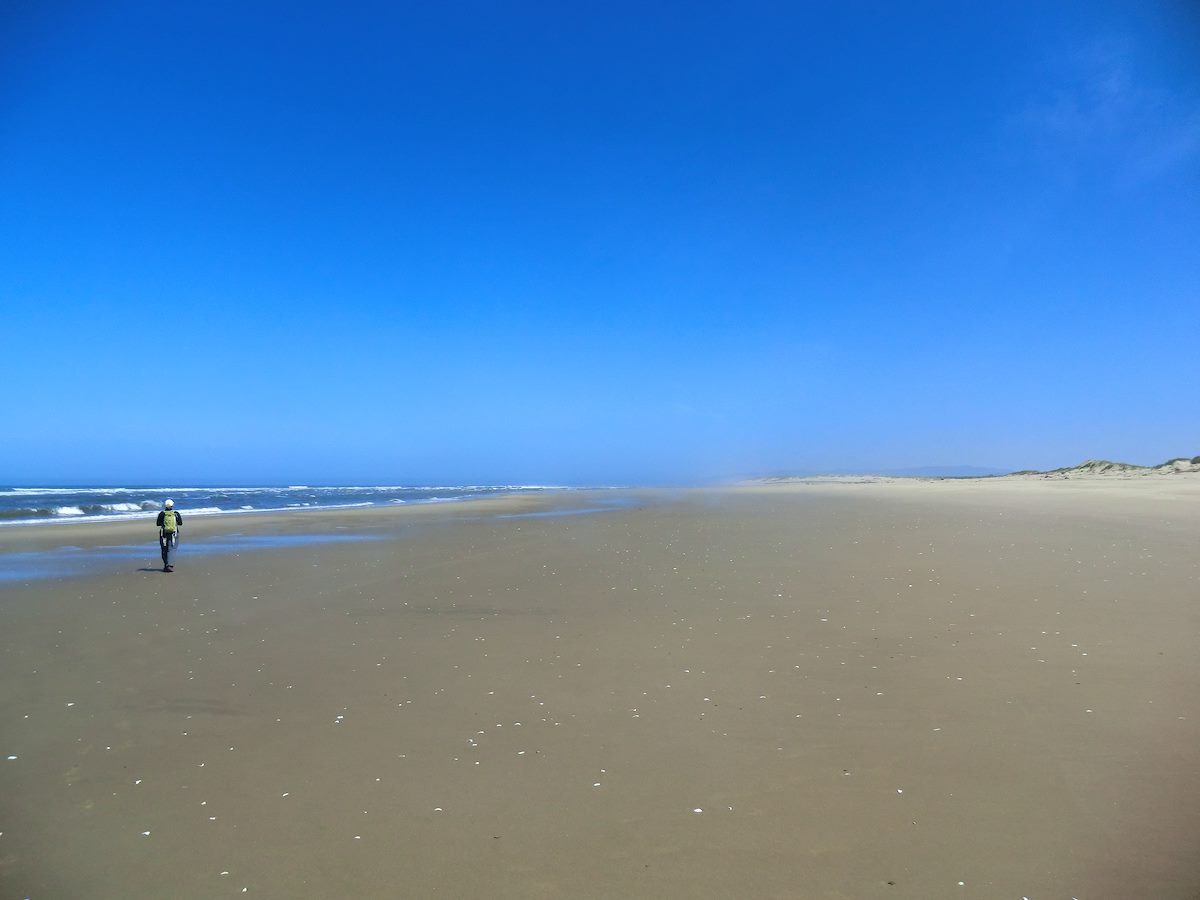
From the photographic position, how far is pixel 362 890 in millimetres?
3736

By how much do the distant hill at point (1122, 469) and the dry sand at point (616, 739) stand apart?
51908mm

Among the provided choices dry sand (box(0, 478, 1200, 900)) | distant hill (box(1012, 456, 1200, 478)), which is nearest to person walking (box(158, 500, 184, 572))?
dry sand (box(0, 478, 1200, 900))

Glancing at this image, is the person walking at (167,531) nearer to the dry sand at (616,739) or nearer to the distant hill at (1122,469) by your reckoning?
the dry sand at (616,739)

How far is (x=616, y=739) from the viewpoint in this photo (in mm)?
5617

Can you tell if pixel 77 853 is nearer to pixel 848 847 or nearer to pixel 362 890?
pixel 362 890

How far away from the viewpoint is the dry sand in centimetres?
389

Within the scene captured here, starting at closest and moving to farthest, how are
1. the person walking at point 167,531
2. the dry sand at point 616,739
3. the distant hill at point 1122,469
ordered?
1. the dry sand at point 616,739
2. the person walking at point 167,531
3. the distant hill at point 1122,469

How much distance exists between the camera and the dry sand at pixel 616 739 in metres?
3.89

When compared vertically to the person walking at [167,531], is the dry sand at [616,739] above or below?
below

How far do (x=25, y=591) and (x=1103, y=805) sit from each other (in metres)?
16.6

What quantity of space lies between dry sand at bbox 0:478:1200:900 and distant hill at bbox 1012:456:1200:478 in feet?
170

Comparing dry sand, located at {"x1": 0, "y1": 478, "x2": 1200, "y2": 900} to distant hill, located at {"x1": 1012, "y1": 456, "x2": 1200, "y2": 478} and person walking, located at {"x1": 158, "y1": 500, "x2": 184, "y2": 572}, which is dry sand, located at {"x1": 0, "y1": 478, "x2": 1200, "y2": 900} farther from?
distant hill, located at {"x1": 1012, "y1": 456, "x2": 1200, "y2": 478}

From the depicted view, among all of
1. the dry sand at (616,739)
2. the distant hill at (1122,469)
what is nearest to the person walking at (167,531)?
the dry sand at (616,739)

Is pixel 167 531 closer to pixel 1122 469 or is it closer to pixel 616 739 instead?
pixel 616 739
